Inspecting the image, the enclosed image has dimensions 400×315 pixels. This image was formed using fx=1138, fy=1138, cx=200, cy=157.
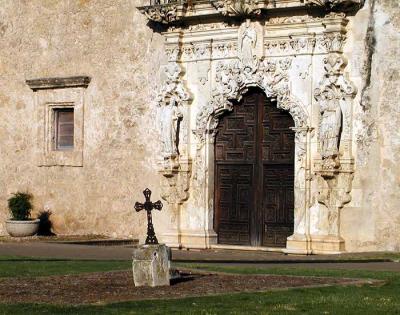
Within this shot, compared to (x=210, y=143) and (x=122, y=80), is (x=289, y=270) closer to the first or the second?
(x=210, y=143)

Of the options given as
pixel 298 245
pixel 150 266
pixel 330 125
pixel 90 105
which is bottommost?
pixel 150 266

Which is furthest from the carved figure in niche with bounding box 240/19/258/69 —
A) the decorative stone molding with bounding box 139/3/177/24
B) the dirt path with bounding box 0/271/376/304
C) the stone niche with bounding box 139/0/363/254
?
the dirt path with bounding box 0/271/376/304

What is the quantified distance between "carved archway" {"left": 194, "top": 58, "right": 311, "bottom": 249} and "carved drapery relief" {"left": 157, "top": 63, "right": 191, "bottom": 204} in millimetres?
442

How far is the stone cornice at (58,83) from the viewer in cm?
2539

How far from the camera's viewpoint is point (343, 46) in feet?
69.8

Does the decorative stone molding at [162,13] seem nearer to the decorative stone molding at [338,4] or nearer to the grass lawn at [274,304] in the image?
the decorative stone molding at [338,4]

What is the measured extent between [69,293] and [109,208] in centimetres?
1143

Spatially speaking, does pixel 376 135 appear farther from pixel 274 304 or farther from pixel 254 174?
pixel 274 304

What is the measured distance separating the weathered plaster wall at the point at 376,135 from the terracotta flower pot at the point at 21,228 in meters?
7.63

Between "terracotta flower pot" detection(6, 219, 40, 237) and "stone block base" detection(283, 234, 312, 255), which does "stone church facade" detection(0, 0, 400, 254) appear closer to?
"stone block base" detection(283, 234, 312, 255)

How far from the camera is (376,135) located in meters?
20.9

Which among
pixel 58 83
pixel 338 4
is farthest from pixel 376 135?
pixel 58 83

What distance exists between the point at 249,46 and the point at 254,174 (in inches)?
99.6

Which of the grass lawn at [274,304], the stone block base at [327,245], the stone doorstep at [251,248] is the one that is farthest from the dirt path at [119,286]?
the stone doorstep at [251,248]
